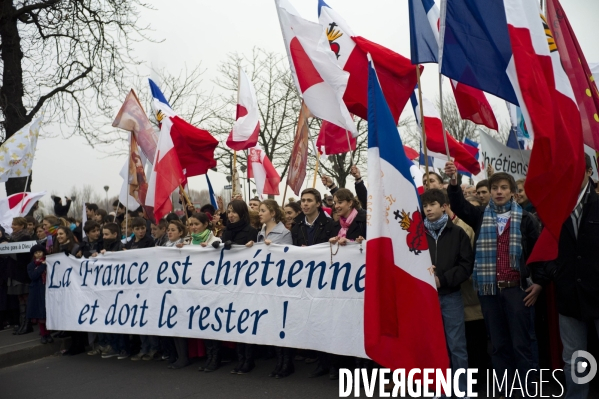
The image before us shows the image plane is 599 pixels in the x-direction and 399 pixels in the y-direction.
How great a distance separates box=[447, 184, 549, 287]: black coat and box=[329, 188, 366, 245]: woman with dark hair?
4.37 feet

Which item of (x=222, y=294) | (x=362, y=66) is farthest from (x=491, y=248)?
(x=222, y=294)

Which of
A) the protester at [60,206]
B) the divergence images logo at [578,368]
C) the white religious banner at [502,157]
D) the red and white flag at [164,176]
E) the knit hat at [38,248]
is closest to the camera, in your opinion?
the divergence images logo at [578,368]

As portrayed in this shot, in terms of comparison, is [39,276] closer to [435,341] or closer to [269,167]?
[269,167]

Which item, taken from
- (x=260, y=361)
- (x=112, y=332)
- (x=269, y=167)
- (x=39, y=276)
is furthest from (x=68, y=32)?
(x=260, y=361)

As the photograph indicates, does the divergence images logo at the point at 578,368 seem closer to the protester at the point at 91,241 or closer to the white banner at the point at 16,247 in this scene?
the protester at the point at 91,241

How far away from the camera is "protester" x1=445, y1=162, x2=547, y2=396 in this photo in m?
5.12

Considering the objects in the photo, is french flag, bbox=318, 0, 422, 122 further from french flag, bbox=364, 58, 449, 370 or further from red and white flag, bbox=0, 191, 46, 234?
red and white flag, bbox=0, 191, 46, 234

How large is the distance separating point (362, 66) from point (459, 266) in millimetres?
2984

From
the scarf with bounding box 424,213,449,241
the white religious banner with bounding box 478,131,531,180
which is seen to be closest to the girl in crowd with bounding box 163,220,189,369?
the scarf with bounding box 424,213,449,241

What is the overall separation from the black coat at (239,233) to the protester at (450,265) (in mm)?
2632

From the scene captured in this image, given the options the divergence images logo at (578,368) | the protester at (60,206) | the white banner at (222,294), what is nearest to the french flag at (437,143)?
the white banner at (222,294)

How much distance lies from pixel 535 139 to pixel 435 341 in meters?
1.58

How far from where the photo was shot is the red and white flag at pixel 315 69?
691cm

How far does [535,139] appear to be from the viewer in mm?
4375
